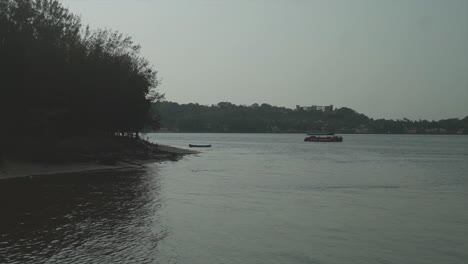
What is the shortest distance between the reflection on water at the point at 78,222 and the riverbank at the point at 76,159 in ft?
25.0

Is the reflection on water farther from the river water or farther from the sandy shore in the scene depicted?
the sandy shore

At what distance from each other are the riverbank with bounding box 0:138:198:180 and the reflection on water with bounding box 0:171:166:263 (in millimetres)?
7632

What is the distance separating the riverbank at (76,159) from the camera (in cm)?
4994

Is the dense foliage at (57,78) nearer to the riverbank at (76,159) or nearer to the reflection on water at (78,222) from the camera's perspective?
the riverbank at (76,159)

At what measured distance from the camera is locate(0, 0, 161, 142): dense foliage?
52.8m

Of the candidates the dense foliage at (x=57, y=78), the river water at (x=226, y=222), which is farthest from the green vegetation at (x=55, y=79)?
the river water at (x=226, y=222)

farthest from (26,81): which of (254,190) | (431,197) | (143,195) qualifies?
(431,197)

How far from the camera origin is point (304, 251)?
2000 centimetres

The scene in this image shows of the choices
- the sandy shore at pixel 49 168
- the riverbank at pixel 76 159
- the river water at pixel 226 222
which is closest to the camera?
the river water at pixel 226 222

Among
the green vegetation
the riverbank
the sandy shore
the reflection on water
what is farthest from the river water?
the green vegetation

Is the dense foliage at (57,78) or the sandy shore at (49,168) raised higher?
the dense foliage at (57,78)

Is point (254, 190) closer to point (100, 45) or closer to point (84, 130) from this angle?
point (84, 130)

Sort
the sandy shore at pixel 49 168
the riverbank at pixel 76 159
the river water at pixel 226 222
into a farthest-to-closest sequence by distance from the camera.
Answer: the riverbank at pixel 76 159
the sandy shore at pixel 49 168
the river water at pixel 226 222

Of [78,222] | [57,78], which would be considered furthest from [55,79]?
[78,222]
